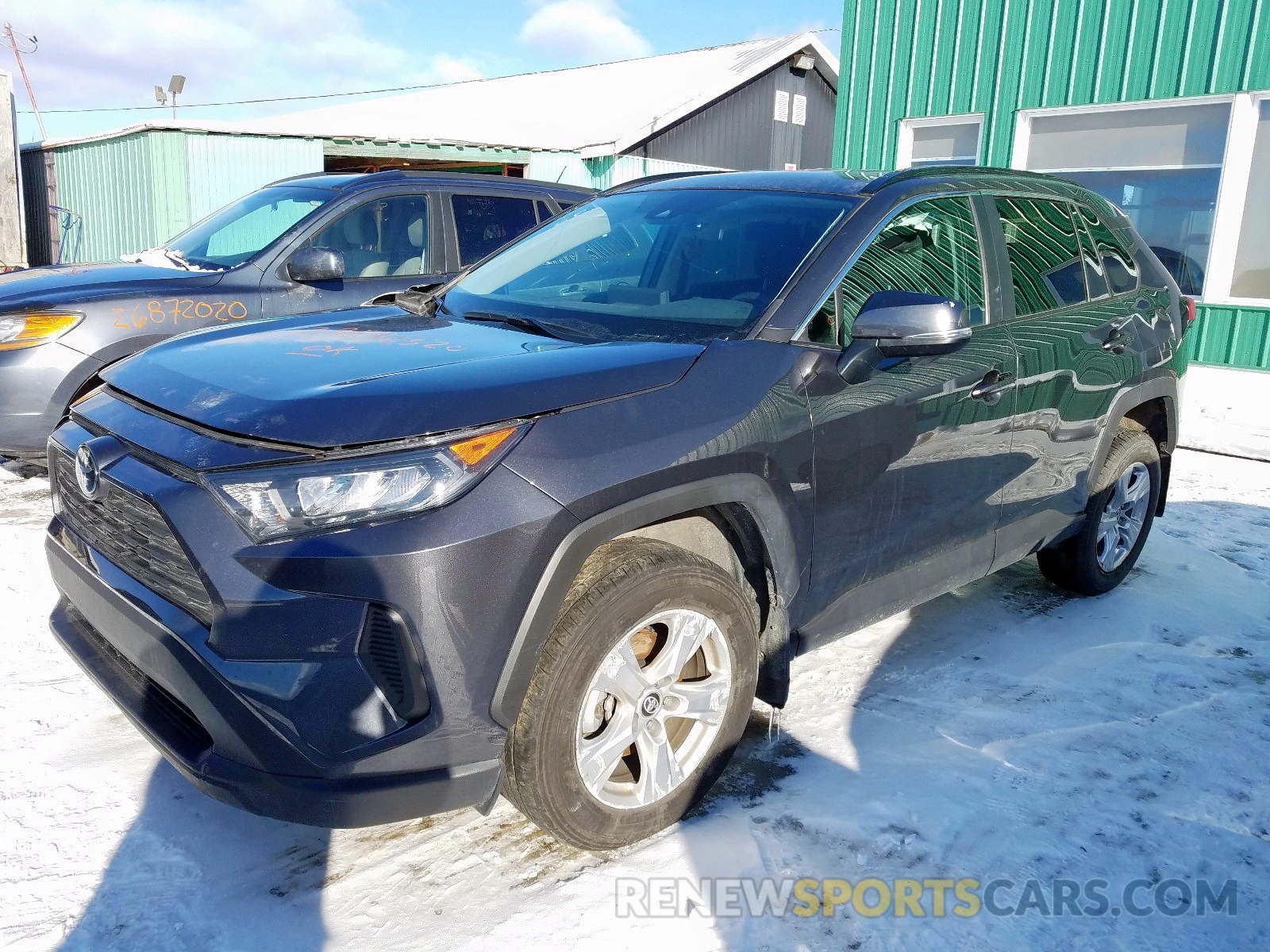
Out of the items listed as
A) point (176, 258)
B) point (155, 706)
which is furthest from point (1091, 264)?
point (176, 258)

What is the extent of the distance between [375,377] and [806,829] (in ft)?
5.55

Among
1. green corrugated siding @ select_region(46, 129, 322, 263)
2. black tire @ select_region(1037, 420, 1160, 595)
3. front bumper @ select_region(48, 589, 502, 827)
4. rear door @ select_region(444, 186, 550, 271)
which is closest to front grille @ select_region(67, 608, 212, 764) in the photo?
front bumper @ select_region(48, 589, 502, 827)

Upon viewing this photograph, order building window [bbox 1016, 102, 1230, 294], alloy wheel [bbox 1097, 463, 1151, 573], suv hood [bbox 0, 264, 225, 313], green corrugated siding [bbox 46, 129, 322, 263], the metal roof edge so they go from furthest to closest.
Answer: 1. the metal roof edge
2. green corrugated siding [bbox 46, 129, 322, 263]
3. building window [bbox 1016, 102, 1230, 294]
4. suv hood [bbox 0, 264, 225, 313]
5. alloy wheel [bbox 1097, 463, 1151, 573]

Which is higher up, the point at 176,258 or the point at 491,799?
the point at 176,258

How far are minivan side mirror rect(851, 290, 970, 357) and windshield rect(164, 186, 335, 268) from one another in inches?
164

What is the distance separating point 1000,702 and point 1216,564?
7.91ft

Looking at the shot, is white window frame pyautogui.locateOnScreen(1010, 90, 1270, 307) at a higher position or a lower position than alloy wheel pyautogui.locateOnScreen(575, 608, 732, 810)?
higher

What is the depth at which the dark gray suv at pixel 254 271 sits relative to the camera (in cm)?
505

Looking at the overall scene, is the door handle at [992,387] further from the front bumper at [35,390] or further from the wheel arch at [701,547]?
the front bumper at [35,390]

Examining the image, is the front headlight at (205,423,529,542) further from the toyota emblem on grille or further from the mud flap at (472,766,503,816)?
the mud flap at (472,766,503,816)

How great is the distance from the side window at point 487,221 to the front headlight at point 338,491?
436 cm

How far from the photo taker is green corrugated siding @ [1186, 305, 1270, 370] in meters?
8.41

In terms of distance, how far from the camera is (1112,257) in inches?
174

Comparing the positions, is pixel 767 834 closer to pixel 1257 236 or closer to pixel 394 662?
pixel 394 662
